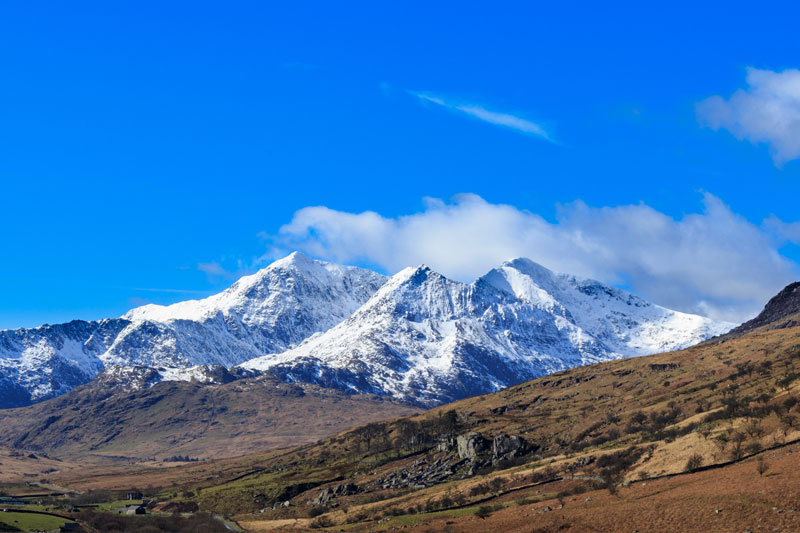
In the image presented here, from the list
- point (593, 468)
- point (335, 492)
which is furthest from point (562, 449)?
point (335, 492)

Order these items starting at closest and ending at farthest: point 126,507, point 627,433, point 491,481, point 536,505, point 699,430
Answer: point 536,505
point 699,430
point 491,481
point 627,433
point 126,507

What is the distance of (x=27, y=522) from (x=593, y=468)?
2820 inches

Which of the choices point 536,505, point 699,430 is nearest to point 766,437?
point 699,430

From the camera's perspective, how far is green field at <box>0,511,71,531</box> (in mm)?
95188

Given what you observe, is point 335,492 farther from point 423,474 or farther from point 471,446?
point 471,446

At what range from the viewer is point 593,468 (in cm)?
9519

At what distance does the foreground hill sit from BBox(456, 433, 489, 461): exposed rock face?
31 cm

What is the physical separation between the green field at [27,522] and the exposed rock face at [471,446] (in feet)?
230

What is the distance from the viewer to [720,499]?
184 feet

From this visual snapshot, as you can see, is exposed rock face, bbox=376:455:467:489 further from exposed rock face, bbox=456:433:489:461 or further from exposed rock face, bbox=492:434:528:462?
exposed rock face, bbox=492:434:528:462

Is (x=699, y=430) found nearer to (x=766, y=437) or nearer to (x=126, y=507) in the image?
(x=766, y=437)

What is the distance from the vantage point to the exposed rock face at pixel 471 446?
145m

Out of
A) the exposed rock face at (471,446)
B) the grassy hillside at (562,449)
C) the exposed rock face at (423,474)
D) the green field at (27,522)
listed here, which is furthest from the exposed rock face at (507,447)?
the green field at (27,522)

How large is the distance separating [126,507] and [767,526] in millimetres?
136558
